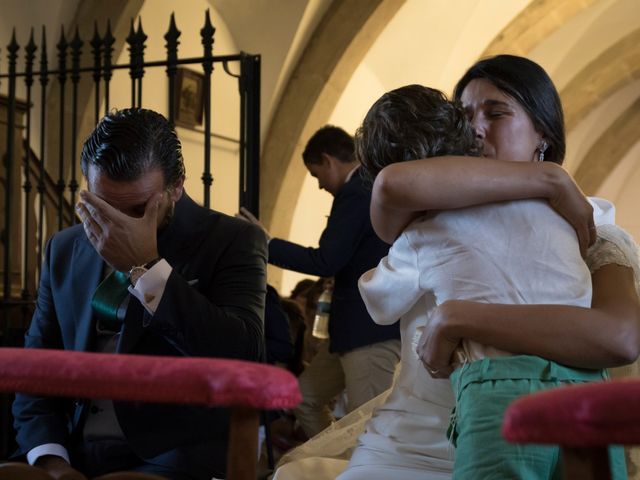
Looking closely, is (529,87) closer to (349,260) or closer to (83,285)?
(83,285)

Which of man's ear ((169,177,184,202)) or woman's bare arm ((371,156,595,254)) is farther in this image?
man's ear ((169,177,184,202))

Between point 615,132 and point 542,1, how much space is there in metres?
4.95

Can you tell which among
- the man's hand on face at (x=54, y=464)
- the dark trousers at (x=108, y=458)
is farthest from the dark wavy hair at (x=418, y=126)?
the man's hand on face at (x=54, y=464)

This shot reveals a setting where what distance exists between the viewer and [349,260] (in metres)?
4.85

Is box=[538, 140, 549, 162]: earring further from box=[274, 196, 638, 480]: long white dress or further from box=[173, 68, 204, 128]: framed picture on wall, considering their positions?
box=[173, 68, 204, 128]: framed picture on wall

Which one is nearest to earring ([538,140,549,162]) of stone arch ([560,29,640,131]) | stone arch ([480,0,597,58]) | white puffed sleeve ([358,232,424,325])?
white puffed sleeve ([358,232,424,325])

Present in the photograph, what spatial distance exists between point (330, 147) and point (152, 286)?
111 inches

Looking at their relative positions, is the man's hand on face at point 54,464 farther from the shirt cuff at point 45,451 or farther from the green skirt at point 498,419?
the green skirt at point 498,419

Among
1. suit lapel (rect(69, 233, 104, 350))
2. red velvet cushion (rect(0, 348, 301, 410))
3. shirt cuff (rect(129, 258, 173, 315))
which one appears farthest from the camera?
suit lapel (rect(69, 233, 104, 350))

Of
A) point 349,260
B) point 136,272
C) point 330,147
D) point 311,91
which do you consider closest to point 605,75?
point 311,91

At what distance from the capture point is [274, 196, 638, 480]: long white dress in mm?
1935

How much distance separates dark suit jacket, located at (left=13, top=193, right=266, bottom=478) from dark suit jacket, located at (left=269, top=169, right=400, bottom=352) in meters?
1.89

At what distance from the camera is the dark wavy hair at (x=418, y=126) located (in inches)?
82.0

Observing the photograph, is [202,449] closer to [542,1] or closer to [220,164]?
[220,164]
